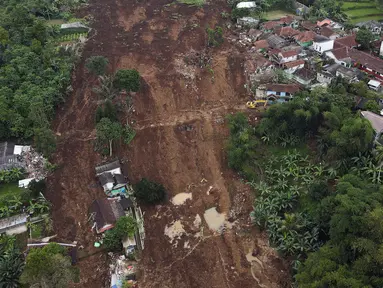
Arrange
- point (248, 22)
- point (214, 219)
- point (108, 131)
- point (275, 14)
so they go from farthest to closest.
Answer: point (275, 14), point (248, 22), point (108, 131), point (214, 219)

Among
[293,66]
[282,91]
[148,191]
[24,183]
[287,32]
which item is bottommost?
[24,183]

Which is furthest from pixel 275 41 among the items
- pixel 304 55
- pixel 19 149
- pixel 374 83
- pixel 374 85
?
pixel 19 149

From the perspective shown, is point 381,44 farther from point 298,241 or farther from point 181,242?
point 181,242

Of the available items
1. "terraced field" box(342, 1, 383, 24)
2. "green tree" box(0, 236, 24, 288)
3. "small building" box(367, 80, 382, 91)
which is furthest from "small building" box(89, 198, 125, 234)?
"terraced field" box(342, 1, 383, 24)

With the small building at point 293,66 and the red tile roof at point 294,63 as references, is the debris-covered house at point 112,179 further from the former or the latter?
the red tile roof at point 294,63

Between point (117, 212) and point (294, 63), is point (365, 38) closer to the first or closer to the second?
point (294, 63)

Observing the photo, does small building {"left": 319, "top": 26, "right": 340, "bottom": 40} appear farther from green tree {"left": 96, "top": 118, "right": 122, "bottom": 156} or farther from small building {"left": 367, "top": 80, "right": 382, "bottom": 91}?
green tree {"left": 96, "top": 118, "right": 122, "bottom": 156}

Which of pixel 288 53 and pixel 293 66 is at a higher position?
pixel 288 53
